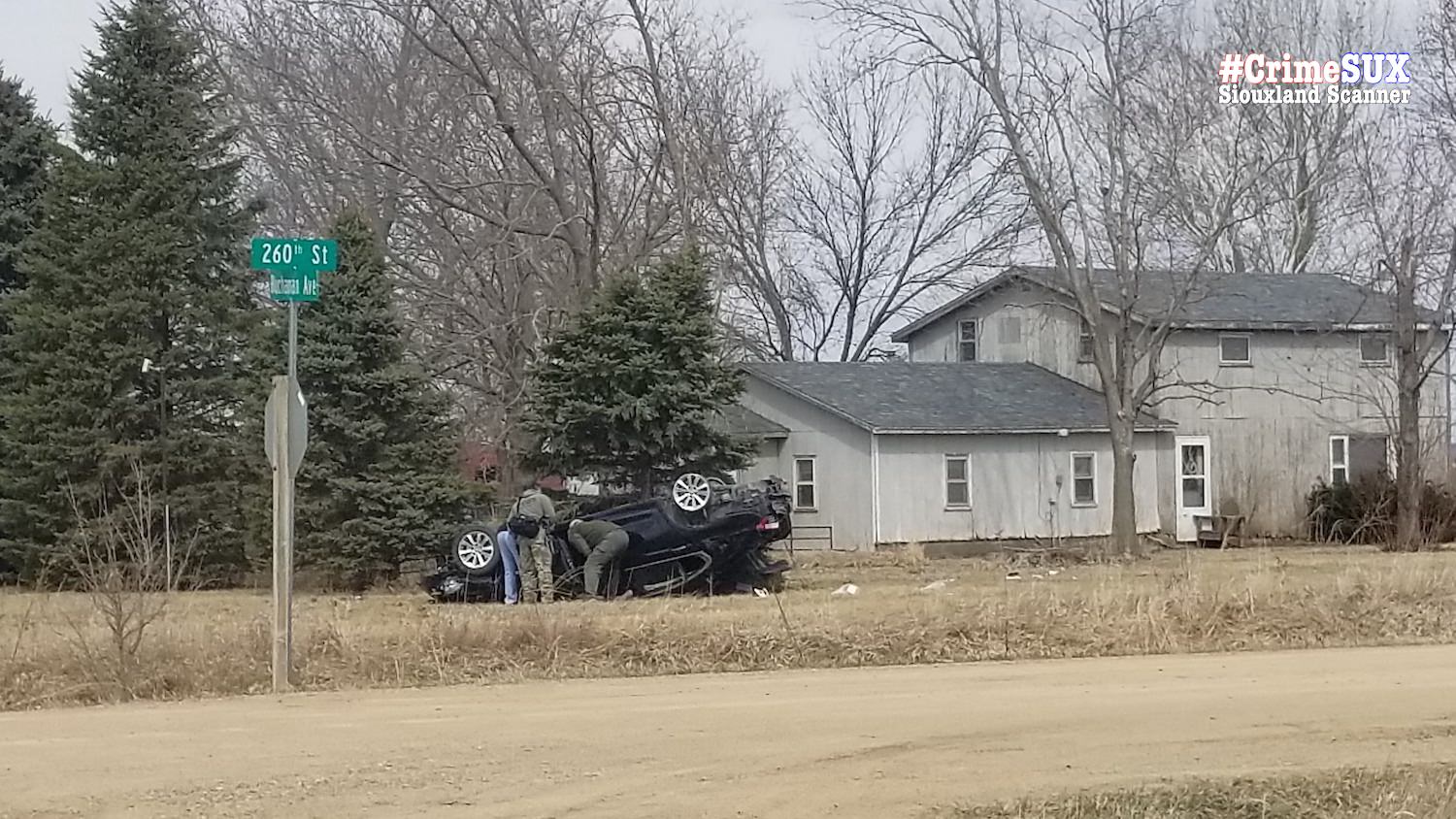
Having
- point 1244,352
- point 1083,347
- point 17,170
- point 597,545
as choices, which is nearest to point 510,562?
point 597,545

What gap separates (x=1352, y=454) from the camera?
3831cm

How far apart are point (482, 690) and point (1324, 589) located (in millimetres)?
8585

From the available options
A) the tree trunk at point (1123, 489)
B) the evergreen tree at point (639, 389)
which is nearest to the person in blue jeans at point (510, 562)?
the evergreen tree at point (639, 389)

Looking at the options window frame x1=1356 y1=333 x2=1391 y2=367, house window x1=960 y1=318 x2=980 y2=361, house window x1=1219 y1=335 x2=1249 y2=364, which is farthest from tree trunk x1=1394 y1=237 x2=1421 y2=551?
house window x1=960 y1=318 x2=980 y2=361

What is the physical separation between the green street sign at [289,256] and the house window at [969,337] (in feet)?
97.5

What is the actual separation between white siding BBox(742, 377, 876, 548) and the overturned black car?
12.2m

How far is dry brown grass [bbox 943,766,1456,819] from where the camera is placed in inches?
370

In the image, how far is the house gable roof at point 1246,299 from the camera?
34375mm

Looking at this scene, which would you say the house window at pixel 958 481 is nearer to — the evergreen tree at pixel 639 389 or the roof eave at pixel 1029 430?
the roof eave at pixel 1029 430

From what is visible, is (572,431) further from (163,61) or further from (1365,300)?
(1365,300)

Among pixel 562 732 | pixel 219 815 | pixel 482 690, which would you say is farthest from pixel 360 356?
pixel 219 815

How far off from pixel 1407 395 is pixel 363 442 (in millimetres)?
19771

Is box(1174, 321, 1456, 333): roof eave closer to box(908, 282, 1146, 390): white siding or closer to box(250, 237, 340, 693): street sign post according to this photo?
box(908, 282, 1146, 390): white siding

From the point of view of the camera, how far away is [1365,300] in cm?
3691
